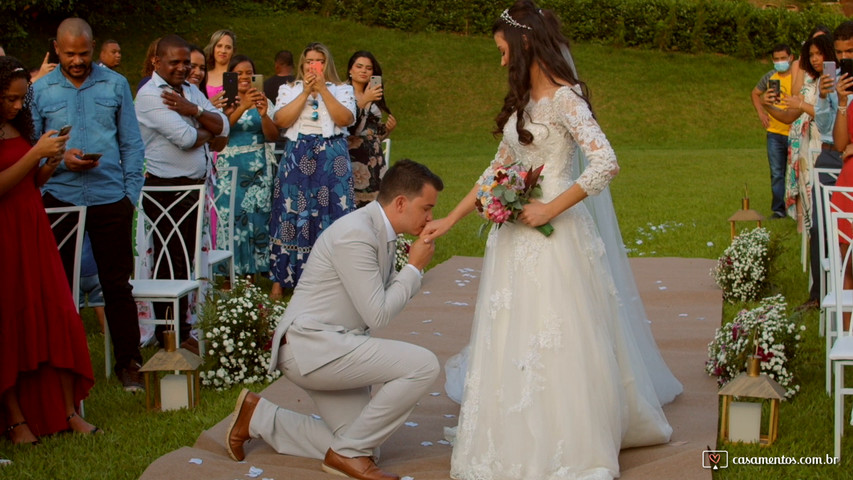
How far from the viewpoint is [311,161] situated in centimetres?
902

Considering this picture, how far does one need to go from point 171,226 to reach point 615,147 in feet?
67.3

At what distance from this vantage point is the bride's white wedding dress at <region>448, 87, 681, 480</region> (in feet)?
15.2

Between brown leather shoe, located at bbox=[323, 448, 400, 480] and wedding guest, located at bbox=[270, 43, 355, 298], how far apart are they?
169 inches

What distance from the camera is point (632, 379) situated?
5.03 metres

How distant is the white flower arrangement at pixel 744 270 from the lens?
8688 millimetres

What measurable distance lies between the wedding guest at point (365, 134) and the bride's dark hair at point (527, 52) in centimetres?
492

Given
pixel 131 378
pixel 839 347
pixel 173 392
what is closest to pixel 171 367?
pixel 173 392

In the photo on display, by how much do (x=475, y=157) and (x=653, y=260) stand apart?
12.7 metres

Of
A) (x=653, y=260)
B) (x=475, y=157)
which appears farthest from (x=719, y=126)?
(x=653, y=260)

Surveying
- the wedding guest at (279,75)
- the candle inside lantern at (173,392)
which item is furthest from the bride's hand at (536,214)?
the wedding guest at (279,75)

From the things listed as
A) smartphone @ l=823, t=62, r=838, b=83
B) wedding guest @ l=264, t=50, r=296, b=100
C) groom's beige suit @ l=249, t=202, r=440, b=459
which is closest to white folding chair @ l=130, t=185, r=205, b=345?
groom's beige suit @ l=249, t=202, r=440, b=459

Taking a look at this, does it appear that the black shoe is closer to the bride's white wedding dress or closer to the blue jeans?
the bride's white wedding dress

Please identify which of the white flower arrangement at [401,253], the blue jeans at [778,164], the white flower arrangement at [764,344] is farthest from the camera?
the blue jeans at [778,164]

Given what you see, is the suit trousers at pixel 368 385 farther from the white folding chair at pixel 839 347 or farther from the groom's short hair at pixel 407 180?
the white folding chair at pixel 839 347
